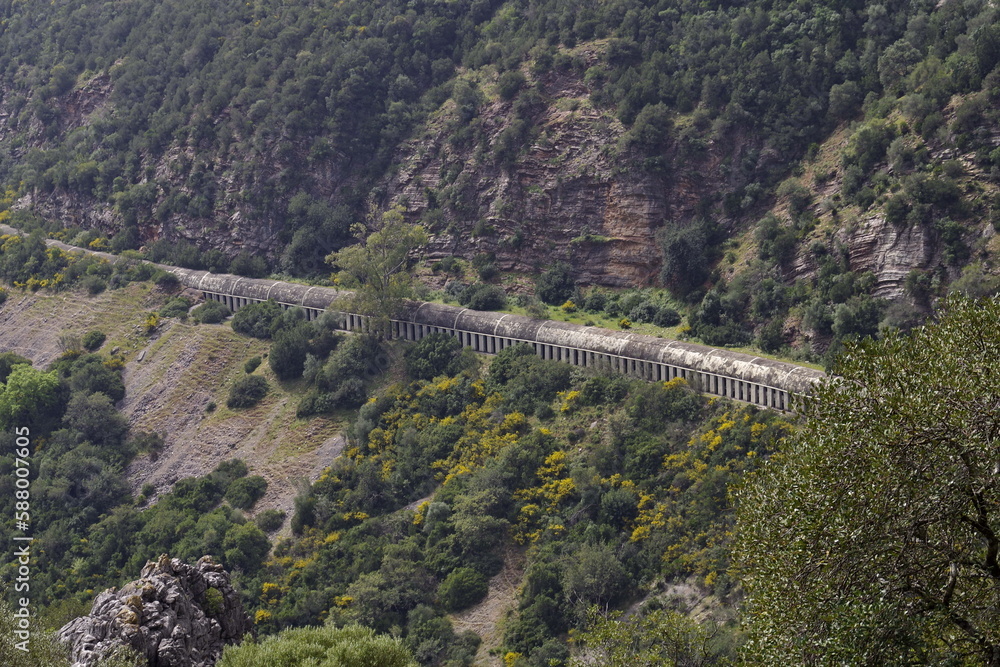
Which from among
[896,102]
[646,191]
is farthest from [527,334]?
[896,102]

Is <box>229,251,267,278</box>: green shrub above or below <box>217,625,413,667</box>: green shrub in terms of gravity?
below

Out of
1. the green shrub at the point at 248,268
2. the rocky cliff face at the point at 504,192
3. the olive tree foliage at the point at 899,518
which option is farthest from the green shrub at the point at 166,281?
the olive tree foliage at the point at 899,518

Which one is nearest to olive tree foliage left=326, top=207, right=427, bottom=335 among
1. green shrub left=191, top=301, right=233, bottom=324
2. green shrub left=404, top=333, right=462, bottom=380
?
green shrub left=404, top=333, right=462, bottom=380

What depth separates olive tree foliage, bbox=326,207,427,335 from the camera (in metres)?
75.6

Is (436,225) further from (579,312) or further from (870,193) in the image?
(870,193)

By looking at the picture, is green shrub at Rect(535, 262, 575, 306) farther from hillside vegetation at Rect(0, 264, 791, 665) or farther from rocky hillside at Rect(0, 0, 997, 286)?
hillside vegetation at Rect(0, 264, 791, 665)

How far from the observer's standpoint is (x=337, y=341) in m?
78.6

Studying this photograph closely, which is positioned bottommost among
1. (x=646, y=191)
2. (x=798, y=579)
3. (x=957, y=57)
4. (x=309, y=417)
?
(x=309, y=417)

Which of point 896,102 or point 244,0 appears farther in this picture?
point 244,0

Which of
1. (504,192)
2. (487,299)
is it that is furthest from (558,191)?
(487,299)

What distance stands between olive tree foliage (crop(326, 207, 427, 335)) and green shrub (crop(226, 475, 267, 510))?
13.6 meters

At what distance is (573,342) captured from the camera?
68.4 meters

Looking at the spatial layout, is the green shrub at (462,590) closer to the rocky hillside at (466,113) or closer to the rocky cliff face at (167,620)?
the rocky cliff face at (167,620)

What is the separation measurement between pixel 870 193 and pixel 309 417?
1453 inches
